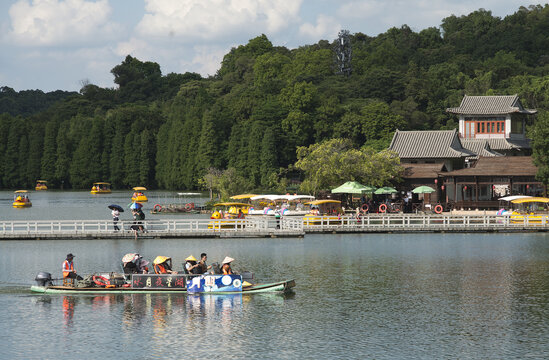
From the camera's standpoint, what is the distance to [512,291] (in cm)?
3891

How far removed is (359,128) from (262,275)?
269 ft

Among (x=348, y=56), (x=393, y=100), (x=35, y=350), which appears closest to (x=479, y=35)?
(x=348, y=56)

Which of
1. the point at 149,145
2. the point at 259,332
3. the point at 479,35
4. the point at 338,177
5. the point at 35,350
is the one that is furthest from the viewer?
the point at 479,35

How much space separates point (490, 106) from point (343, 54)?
81864 mm

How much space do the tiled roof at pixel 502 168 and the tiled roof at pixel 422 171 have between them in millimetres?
1819

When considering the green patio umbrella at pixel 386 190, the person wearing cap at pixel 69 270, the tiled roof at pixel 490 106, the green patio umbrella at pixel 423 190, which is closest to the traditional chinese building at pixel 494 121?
the tiled roof at pixel 490 106

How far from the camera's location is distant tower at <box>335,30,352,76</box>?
18176 cm

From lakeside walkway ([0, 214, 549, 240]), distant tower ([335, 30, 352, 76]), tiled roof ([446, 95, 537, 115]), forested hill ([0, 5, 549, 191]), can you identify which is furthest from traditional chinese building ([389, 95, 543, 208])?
distant tower ([335, 30, 352, 76])

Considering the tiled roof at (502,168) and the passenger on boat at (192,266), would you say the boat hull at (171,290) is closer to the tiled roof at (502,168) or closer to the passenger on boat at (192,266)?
the passenger on boat at (192,266)

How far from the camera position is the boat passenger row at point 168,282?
3712 cm

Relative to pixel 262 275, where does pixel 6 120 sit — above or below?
above

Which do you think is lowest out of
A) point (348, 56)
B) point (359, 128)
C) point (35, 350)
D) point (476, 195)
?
point (35, 350)

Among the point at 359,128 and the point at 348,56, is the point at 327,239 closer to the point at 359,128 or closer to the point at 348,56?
the point at 359,128

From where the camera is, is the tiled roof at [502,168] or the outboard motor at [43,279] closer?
the outboard motor at [43,279]
